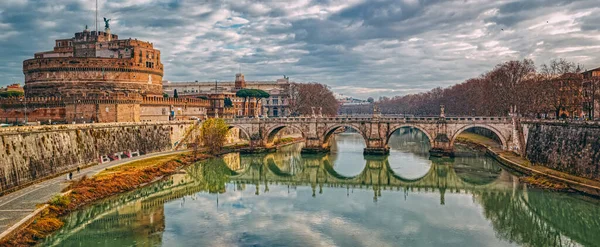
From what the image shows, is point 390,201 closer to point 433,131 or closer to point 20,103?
point 433,131

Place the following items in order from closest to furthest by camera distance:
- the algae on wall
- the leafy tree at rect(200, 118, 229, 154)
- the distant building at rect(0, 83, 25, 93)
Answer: the algae on wall, the leafy tree at rect(200, 118, 229, 154), the distant building at rect(0, 83, 25, 93)

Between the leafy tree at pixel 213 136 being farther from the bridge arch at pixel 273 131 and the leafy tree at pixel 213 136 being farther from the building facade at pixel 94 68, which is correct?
the building facade at pixel 94 68

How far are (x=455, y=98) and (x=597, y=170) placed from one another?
5954 centimetres

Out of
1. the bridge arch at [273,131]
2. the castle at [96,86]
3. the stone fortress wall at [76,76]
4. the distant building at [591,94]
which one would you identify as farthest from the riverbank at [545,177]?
the stone fortress wall at [76,76]

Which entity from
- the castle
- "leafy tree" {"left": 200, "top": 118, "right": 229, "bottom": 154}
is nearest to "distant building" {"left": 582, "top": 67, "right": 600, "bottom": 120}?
"leafy tree" {"left": 200, "top": 118, "right": 229, "bottom": 154}

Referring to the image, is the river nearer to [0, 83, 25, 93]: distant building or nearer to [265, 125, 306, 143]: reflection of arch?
[265, 125, 306, 143]: reflection of arch

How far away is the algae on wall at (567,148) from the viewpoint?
104ft

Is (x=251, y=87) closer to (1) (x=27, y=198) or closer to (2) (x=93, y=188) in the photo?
(2) (x=93, y=188)

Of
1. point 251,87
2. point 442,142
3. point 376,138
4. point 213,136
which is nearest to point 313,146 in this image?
point 376,138

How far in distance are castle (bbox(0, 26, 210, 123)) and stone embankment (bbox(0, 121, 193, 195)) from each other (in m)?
3.51

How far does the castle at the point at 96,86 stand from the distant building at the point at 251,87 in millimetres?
23322

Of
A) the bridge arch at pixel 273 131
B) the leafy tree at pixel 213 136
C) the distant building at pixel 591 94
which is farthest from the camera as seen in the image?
the bridge arch at pixel 273 131

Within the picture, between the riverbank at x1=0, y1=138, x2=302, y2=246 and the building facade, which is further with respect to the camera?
the building facade

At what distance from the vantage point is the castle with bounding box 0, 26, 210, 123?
1924 inches
